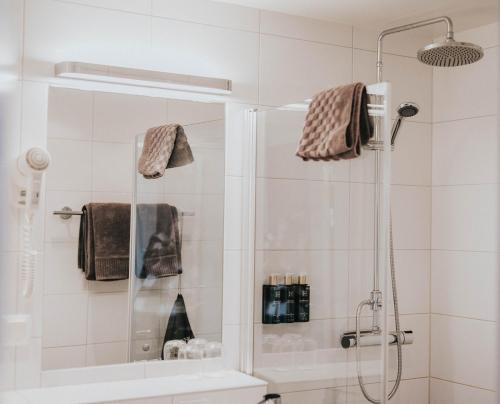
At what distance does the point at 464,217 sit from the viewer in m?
2.78

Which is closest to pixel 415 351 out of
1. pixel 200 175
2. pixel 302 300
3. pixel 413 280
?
pixel 413 280

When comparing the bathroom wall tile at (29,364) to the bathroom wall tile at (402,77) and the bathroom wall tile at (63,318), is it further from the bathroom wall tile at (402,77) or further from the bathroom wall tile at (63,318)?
the bathroom wall tile at (402,77)

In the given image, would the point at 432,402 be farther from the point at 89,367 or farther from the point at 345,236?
the point at 89,367

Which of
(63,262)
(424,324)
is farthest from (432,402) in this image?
(63,262)

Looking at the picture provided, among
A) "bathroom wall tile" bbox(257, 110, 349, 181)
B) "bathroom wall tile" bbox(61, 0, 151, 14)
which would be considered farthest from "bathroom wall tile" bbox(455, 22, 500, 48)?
"bathroom wall tile" bbox(61, 0, 151, 14)

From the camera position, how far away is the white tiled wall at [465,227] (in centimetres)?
265

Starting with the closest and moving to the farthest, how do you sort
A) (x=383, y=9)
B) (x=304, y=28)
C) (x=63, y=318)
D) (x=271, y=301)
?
1. (x=63, y=318)
2. (x=271, y=301)
3. (x=383, y=9)
4. (x=304, y=28)

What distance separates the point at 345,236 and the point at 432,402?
1.41 m

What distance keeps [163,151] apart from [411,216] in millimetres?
1287

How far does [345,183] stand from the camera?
189cm

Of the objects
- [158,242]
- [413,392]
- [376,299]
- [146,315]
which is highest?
[158,242]

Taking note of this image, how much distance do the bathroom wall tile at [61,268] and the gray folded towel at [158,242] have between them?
0.23 metres

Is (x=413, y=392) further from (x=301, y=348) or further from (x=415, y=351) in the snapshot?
(x=301, y=348)

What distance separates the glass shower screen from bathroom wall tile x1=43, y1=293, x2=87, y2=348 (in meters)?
0.67
